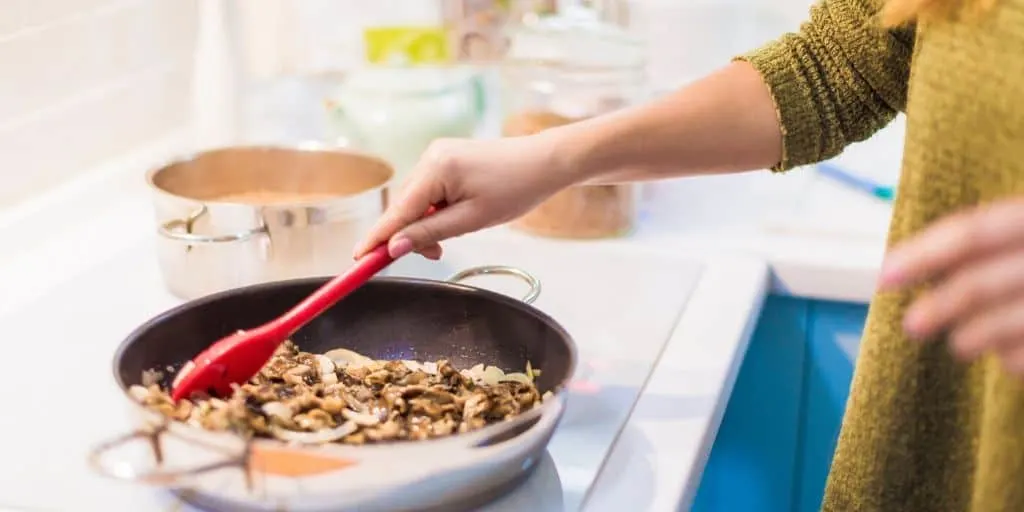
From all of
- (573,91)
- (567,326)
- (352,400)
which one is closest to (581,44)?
(573,91)

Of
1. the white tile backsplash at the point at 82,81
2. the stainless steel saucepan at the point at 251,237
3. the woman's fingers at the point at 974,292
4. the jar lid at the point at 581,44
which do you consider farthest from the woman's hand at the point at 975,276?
the white tile backsplash at the point at 82,81

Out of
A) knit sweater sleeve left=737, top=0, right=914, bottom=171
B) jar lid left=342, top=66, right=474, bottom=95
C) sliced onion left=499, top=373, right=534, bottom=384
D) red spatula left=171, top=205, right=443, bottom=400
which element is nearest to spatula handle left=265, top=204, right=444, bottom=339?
red spatula left=171, top=205, right=443, bottom=400

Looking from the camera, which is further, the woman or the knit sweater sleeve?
the knit sweater sleeve

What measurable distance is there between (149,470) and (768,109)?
0.52 meters

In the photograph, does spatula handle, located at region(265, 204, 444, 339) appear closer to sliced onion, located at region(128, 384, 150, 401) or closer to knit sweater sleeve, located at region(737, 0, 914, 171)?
sliced onion, located at region(128, 384, 150, 401)

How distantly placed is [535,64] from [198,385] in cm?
67

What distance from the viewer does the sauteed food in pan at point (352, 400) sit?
700mm

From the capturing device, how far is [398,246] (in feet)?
2.65

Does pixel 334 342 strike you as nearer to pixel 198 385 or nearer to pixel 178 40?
pixel 198 385

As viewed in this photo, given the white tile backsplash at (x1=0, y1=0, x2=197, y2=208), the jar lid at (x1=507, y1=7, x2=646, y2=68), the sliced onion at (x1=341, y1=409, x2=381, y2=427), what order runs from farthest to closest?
the jar lid at (x1=507, y1=7, x2=646, y2=68) < the white tile backsplash at (x1=0, y1=0, x2=197, y2=208) < the sliced onion at (x1=341, y1=409, x2=381, y2=427)

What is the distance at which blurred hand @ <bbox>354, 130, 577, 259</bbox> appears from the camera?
2.72 ft

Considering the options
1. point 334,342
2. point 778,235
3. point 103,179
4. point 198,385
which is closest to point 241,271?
point 334,342

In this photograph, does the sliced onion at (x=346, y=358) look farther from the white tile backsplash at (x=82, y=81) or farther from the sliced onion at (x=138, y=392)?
the white tile backsplash at (x=82, y=81)

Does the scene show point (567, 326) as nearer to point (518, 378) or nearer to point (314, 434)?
point (518, 378)
